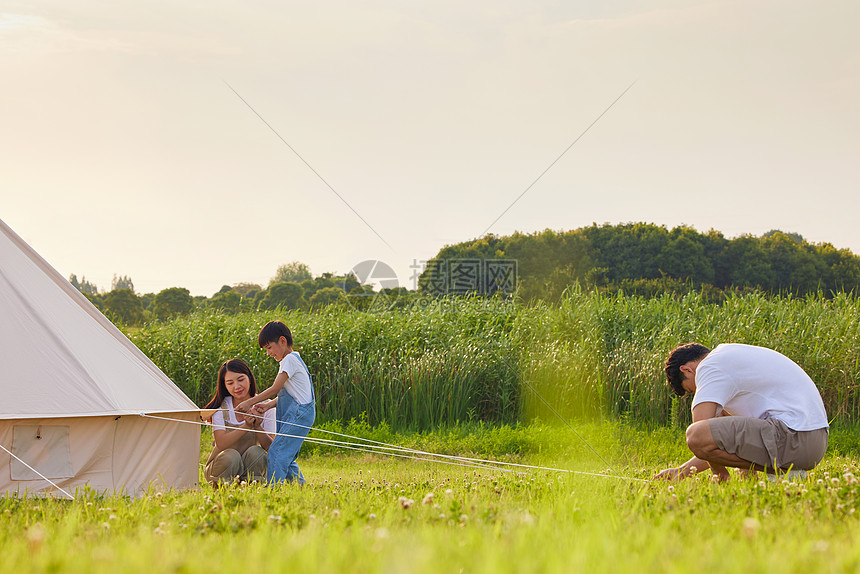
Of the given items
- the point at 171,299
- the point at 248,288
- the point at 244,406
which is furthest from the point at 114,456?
the point at 248,288

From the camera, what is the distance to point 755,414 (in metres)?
4.82

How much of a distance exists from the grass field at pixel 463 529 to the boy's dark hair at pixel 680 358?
2.64 feet

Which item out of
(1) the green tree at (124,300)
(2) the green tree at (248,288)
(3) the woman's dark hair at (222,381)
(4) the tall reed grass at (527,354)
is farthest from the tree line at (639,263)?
(3) the woman's dark hair at (222,381)

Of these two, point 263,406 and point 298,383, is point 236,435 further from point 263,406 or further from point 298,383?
point 298,383

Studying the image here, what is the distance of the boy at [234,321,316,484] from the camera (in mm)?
6016

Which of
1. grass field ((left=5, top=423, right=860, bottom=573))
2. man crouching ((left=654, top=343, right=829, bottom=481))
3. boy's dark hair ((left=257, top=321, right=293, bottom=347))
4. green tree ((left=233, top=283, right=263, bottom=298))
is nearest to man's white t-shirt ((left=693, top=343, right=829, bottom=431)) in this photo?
man crouching ((left=654, top=343, right=829, bottom=481))

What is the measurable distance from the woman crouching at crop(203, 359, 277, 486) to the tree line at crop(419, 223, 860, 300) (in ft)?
95.7

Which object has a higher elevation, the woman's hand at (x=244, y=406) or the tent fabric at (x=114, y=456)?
the woman's hand at (x=244, y=406)

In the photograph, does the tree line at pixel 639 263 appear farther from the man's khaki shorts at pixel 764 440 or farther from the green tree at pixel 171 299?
the man's khaki shorts at pixel 764 440

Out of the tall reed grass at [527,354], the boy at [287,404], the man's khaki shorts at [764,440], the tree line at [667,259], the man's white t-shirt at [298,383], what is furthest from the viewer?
the tree line at [667,259]

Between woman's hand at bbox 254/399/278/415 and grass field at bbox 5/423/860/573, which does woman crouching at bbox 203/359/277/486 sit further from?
grass field at bbox 5/423/860/573

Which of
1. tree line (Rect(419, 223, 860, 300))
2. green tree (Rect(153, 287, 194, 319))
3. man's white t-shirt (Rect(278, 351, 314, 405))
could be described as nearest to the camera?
man's white t-shirt (Rect(278, 351, 314, 405))

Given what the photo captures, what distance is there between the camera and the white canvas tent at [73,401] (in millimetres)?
4820

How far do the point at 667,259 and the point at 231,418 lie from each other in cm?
3340
